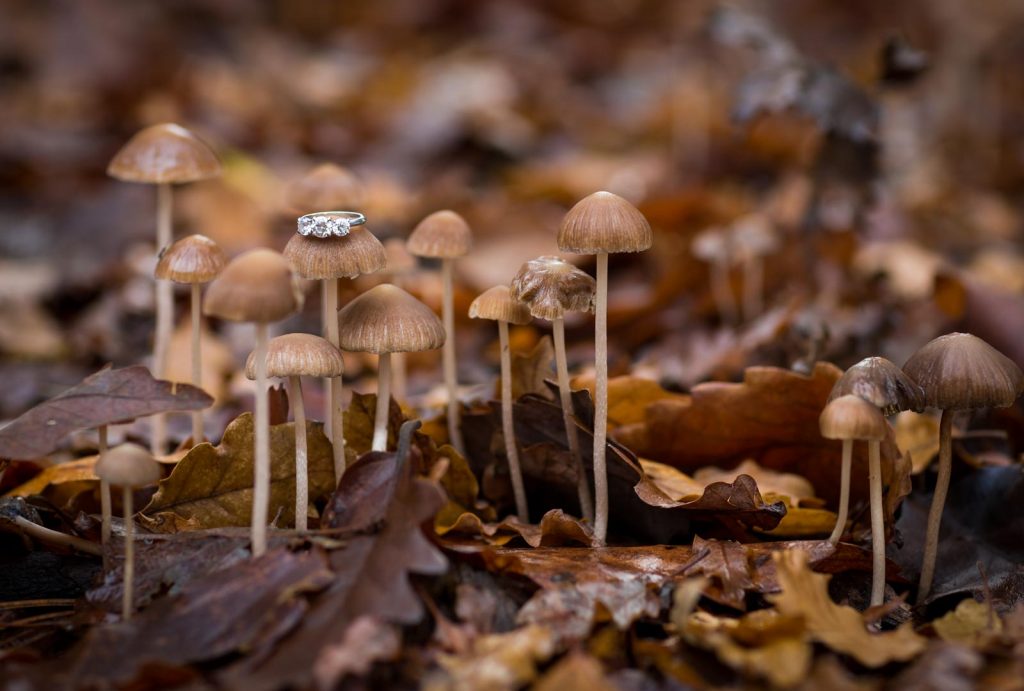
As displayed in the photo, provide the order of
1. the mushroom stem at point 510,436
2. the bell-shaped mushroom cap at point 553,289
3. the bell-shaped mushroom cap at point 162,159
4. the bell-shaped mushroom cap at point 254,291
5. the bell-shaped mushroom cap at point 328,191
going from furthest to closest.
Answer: the bell-shaped mushroom cap at point 328,191 < the bell-shaped mushroom cap at point 162,159 < the mushroom stem at point 510,436 < the bell-shaped mushroom cap at point 553,289 < the bell-shaped mushroom cap at point 254,291

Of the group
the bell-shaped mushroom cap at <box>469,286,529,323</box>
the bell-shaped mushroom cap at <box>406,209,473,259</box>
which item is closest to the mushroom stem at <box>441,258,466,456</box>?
the bell-shaped mushroom cap at <box>406,209,473,259</box>

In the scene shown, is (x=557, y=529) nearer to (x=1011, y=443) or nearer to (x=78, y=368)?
(x=1011, y=443)

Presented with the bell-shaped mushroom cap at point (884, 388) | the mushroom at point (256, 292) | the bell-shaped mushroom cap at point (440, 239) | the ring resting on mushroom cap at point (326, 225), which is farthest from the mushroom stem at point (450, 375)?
the bell-shaped mushroom cap at point (884, 388)

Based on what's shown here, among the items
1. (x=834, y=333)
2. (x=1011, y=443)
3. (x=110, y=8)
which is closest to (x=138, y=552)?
(x=1011, y=443)

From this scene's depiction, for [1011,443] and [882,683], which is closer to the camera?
[882,683]

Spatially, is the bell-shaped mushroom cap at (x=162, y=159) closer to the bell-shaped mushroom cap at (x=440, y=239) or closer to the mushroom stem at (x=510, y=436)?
the bell-shaped mushroom cap at (x=440, y=239)

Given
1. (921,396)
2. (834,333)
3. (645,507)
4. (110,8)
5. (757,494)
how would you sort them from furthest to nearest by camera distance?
1. (110,8)
2. (834,333)
3. (645,507)
4. (757,494)
5. (921,396)

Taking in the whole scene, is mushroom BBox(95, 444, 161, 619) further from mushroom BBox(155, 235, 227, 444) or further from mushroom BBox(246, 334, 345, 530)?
mushroom BBox(155, 235, 227, 444)
